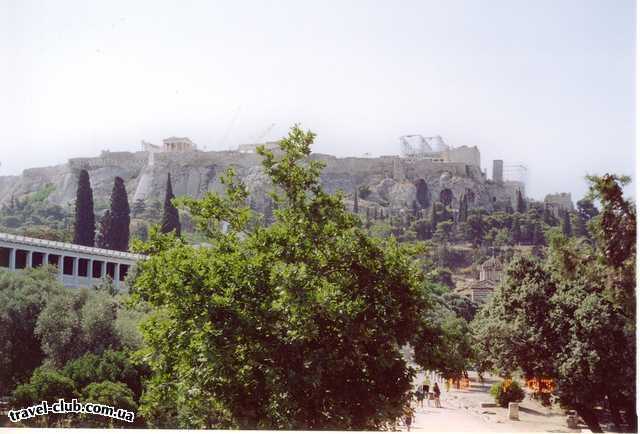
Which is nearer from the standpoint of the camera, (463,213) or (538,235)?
(538,235)

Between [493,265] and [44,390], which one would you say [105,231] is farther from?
[493,265]

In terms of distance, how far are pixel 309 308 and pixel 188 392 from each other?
4.29 feet

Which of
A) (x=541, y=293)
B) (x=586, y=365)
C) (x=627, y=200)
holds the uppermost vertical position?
(x=627, y=200)

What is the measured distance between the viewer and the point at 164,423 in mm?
8031

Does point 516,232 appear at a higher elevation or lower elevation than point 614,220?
higher

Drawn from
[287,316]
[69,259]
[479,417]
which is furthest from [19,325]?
[69,259]

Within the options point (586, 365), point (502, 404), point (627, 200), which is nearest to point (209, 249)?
point (627, 200)

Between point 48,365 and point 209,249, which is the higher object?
point 209,249

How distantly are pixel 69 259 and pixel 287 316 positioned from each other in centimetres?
1808

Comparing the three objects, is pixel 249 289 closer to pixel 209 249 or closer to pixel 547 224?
pixel 209 249

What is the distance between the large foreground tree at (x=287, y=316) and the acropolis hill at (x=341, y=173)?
45963 millimetres

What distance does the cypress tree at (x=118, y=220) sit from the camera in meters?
23.1

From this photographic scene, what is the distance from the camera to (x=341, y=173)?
55.8m

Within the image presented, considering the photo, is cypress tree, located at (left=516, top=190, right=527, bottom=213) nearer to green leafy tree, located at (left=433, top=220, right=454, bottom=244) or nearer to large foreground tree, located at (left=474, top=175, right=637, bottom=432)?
green leafy tree, located at (left=433, top=220, right=454, bottom=244)
